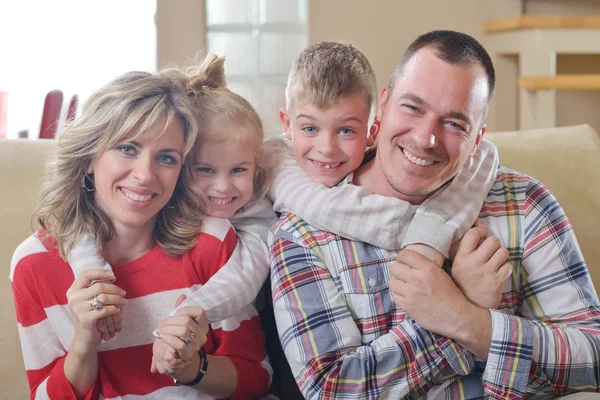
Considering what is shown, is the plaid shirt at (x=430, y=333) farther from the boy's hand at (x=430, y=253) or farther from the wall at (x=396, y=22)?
the wall at (x=396, y=22)

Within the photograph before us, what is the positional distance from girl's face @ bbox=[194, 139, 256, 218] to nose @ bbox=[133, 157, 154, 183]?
13 cm

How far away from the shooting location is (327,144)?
1506 millimetres

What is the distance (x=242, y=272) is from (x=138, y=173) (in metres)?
0.27

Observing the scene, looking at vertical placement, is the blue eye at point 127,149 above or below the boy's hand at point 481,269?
above

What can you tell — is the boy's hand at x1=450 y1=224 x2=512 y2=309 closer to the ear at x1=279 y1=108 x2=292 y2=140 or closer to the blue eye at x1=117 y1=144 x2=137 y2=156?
the ear at x1=279 y1=108 x2=292 y2=140

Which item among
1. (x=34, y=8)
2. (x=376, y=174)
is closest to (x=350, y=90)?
(x=376, y=174)

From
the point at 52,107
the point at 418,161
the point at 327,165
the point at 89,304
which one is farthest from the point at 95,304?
the point at 52,107

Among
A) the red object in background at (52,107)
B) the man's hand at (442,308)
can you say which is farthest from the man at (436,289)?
the red object in background at (52,107)

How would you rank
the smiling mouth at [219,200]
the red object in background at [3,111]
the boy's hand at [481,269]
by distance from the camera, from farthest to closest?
the red object in background at [3,111] < the smiling mouth at [219,200] < the boy's hand at [481,269]

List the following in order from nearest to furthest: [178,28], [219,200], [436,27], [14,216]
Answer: [219,200] < [14,216] < [178,28] < [436,27]

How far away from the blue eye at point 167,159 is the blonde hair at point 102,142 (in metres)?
0.03

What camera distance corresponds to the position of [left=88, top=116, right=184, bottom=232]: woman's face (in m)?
1.32

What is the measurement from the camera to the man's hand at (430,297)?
1.30 meters

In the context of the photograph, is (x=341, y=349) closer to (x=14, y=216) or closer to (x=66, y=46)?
(x=14, y=216)
